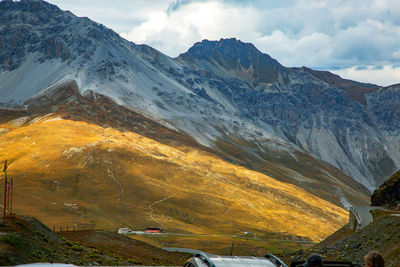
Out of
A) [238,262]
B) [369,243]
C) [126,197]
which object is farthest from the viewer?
[126,197]

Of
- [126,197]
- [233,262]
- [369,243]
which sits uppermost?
[233,262]

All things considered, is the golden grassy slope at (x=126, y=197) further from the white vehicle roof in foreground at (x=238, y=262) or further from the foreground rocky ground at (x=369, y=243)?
the white vehicle roof in foreground at (x=238, y=262)

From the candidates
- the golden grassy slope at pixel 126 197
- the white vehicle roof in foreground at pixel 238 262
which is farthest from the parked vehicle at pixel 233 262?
the golden grassy slope at pixel 126 197

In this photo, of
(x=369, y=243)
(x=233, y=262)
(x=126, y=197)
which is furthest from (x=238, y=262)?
(x=126, y=197)

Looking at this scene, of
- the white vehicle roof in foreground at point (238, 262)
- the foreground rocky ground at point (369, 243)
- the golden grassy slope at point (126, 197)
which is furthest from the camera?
the golden grassy slope at point (126, 197)

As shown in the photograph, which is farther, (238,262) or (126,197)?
(126,197)

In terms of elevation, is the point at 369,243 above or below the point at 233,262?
below

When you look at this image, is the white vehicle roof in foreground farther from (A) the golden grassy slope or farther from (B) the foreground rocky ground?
(A) the golden grassy slope

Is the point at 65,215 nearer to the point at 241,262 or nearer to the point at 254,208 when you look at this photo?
the point at 254,208

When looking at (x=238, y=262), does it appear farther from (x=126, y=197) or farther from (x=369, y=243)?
(x=126, y=197)

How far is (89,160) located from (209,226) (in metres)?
62.2

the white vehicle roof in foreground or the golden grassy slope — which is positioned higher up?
the white vehicle roof in foreground

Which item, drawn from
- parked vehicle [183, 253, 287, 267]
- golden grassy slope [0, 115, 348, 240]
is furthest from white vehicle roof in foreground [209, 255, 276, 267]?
golden grassy slope [0, 115, 348, 240]

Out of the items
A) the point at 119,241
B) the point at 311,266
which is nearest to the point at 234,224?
the point at 119,241
